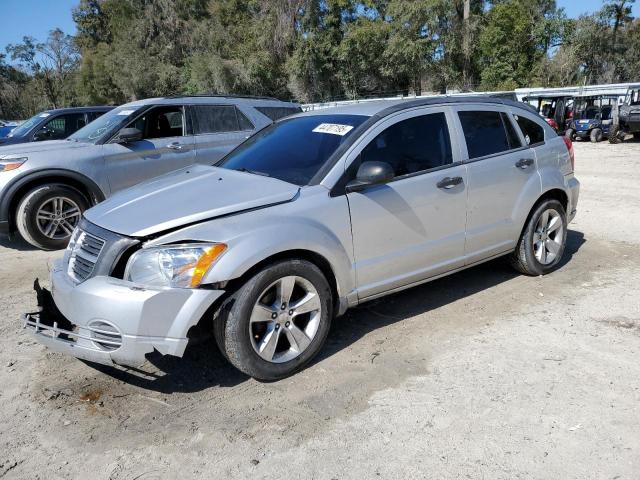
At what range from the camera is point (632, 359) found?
3551 mm

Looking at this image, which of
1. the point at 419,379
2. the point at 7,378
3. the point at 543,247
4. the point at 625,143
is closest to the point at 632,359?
the point at 419,379

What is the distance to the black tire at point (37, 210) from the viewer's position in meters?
6.41

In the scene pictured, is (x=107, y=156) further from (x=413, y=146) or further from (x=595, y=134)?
(x=595, y=134)

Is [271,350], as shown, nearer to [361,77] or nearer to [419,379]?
[419,379]

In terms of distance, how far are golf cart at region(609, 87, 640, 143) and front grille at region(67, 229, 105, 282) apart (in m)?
21.3

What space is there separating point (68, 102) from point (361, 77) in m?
43.4

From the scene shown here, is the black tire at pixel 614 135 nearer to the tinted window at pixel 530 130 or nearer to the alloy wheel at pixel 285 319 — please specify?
the tinted window at pixel 530 130

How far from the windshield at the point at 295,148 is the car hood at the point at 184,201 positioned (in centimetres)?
18

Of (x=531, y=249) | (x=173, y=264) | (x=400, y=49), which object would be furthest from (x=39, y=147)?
(x=400, y=49)

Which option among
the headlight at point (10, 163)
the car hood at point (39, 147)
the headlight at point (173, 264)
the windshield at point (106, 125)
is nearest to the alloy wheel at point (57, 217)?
the headlight at point (10, 163)

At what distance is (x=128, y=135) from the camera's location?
6785 mm

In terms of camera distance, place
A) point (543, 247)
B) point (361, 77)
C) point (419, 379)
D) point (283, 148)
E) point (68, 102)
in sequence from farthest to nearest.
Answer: point (68, 102)
point (361, 77)
point (543, 247)
point (283, 148)
point (419, 379)

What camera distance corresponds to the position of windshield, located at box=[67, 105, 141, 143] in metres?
7.04

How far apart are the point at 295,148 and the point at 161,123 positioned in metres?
3.95
